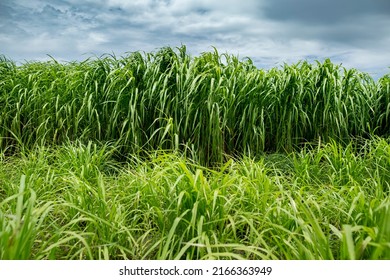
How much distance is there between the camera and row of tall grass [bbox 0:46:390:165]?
8.05ft

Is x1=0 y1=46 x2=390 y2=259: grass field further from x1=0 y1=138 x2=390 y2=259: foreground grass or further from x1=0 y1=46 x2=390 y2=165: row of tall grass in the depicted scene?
x1=0 y1=138 x2=390 y2=259: foreground grass

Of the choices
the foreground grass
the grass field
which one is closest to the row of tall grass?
the grass field

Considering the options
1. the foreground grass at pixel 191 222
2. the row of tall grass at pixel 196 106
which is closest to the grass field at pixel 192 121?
the row of tall grass at pixel 196 106

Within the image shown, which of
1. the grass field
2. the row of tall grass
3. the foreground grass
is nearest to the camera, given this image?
the foreground grass

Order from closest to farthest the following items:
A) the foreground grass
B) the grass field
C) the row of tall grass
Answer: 1. the foreground grass
2. the grass field
3. the row of tall grass

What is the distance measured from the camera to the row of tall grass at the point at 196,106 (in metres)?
2.45

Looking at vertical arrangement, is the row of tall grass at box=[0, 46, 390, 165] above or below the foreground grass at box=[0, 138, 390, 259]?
above

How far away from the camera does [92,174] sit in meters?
1.99

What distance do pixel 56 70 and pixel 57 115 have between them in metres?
0.88

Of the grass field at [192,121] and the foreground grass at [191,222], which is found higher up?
the grass field at [192,121]

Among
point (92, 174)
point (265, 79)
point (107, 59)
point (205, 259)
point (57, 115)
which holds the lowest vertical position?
point (205, 259)

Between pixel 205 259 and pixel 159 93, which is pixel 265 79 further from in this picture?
pixel 205 259

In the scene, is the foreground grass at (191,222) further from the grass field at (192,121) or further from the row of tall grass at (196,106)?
the row of tall grass at (196,106)
